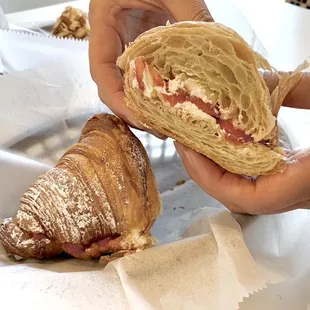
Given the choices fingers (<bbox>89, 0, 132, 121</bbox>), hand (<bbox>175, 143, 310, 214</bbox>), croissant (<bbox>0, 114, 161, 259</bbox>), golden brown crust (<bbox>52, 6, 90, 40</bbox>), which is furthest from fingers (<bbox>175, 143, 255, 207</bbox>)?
golden brown crust (<bbox>52, 6, 90, 40</bbox>)

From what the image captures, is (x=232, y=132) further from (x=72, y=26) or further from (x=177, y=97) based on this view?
(x=72, y=26)

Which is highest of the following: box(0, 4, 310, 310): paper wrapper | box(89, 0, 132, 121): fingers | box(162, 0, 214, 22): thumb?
box(162, 0, 214, 22): thumb

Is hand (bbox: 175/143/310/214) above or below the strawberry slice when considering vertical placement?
below

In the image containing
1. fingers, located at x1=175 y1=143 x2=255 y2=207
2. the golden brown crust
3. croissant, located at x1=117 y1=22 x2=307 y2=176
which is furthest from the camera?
the golden brown crust

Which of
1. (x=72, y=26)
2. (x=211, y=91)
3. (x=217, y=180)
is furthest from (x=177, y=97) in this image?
(x=72, y=26)

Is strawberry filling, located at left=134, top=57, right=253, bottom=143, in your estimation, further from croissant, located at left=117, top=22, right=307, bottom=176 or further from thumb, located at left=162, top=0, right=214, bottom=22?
thumb, located at left=162, top=0, right=214, bottom=22

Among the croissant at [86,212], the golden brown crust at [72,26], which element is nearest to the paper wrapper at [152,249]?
the croissant at [86,212]
